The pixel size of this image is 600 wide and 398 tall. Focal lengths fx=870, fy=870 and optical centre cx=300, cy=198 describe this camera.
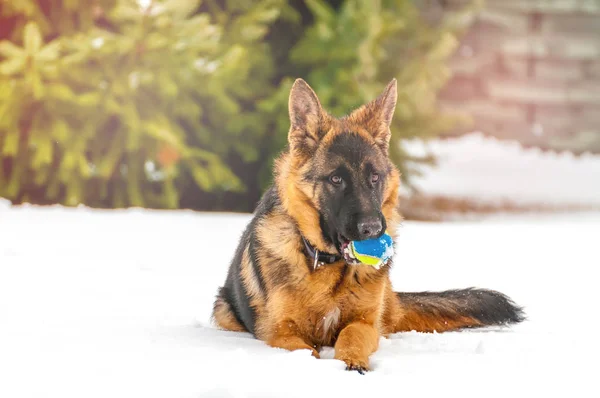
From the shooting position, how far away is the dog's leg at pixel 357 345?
416cm

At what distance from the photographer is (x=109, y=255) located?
764cm

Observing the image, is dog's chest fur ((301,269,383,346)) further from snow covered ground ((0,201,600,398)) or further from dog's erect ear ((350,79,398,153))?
dog's erect ear ((350,79,398,153))

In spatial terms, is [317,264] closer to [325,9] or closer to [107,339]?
[107,339]

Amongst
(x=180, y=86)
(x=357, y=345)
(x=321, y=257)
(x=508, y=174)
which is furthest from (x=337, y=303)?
(x=508, y=174)

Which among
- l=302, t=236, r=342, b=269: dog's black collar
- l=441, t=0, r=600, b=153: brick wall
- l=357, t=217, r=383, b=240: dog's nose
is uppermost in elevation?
l=441, t=0, r=600, b=153: brick wall

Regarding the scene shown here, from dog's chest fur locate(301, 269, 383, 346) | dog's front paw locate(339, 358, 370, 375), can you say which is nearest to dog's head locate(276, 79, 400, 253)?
dog's chest fur locate(301, 269, 383, 346)

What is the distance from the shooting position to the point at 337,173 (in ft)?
15.1

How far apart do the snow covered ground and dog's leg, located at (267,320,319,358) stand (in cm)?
7

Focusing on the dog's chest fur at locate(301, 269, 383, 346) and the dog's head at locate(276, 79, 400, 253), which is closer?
the dog's head at locate(276, 79, 400, 253)

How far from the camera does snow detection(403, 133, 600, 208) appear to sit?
13.7 metres

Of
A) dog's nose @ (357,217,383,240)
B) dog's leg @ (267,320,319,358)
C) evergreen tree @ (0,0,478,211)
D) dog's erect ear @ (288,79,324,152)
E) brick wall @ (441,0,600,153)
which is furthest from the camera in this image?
brick wall @ (441,0,600,153)

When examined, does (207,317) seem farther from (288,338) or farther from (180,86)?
(180,86)

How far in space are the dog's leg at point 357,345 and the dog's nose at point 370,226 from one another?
1.70ft

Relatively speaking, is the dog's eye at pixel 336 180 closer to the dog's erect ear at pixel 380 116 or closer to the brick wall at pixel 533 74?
the dog's erect ear at pixel 380 116
